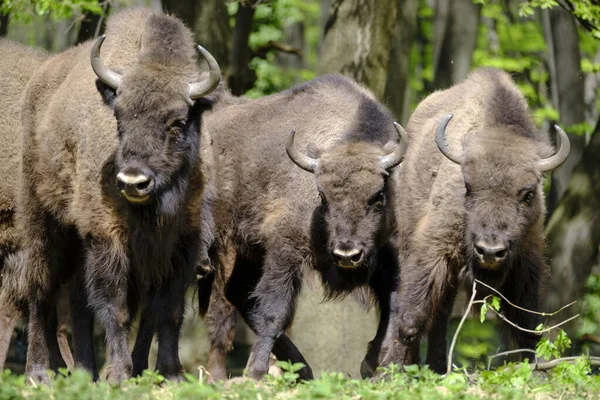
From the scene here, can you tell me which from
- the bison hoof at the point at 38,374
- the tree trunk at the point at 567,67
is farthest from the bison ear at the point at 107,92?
the tree trunk at the point at 567,67

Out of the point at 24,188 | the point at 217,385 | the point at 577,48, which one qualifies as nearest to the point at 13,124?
the point at 24,188

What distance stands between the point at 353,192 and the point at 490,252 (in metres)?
1.29

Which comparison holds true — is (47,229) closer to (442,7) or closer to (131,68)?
(131,68)

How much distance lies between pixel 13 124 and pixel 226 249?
7.43 feet

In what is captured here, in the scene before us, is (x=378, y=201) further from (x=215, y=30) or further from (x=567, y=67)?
(x=567, y=67)

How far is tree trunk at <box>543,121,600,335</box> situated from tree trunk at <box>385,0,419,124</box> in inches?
92.3

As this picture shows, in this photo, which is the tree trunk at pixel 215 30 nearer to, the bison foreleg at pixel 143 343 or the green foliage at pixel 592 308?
the bison foreleg at pixel 143 343

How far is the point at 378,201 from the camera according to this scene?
8.90m

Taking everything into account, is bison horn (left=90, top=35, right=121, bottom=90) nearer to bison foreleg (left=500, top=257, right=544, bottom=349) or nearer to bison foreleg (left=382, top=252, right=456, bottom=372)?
bison foreleg (left=382, top=252, right=456, bottom=372)

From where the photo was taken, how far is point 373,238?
8773mm

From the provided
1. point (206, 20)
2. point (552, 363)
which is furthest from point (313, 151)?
point (206, 20)

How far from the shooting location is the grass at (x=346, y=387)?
5828 millimetres

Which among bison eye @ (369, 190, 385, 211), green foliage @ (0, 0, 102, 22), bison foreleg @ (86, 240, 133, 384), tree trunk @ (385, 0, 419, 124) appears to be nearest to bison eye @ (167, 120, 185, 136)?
bison foreleg @ (86, 240, 133, 384)

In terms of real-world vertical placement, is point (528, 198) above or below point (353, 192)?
above
